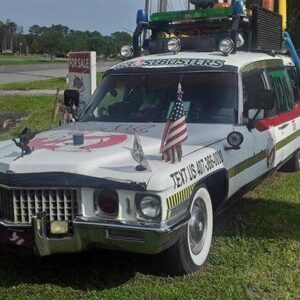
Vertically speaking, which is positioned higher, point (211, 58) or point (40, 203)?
point (211, 58)

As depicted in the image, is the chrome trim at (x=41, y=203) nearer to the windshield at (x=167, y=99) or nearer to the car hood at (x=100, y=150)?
the car hood at (x=100, y=150)

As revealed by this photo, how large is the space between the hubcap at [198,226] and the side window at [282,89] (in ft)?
8.66

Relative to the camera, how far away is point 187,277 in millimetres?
4379

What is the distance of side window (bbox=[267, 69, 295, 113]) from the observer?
22.6ft

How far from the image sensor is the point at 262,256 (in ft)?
15.9

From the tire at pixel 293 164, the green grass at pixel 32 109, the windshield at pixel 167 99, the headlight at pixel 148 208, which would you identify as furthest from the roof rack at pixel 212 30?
the green grass at pixel 32 109

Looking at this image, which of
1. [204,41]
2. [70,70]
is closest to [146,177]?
[204,41]

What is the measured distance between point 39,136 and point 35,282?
138 centimetres

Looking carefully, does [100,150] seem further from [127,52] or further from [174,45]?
[127,52]

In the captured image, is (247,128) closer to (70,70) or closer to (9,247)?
(9,247)

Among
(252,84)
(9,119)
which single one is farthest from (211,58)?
(9,119)

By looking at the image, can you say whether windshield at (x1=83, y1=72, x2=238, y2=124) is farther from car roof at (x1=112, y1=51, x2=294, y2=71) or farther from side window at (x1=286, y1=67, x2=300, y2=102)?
side window at (x1=286, y1=67, x2=300, y2=102)

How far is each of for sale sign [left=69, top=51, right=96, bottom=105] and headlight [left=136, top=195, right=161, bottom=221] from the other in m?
6.55

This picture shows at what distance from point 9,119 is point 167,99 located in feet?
34.3
